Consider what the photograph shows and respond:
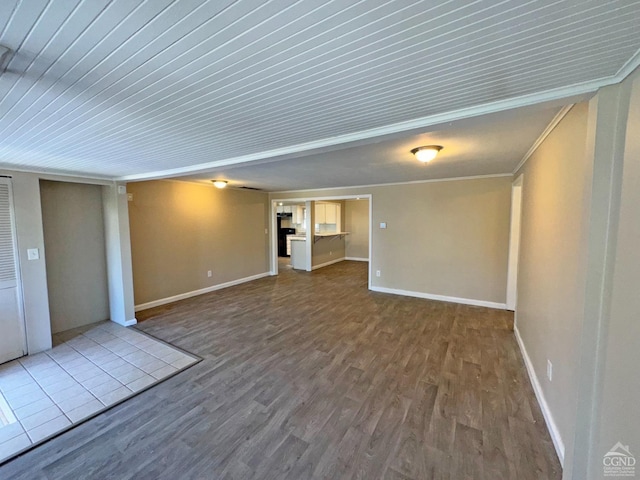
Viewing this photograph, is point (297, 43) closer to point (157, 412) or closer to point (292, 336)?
point (157, 412)

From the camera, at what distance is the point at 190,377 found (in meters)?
2.62

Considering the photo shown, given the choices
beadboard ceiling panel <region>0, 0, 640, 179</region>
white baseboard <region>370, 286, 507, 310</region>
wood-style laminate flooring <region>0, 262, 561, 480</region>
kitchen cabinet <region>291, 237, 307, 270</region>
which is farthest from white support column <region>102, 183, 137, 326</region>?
kitchen cabinet <region>291, 237, 307, 270</region>

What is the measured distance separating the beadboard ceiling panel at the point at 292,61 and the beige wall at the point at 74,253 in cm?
223

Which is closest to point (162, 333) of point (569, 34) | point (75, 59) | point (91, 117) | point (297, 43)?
point (91, 117)

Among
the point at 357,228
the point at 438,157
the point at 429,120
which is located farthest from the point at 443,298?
the point at 357,228

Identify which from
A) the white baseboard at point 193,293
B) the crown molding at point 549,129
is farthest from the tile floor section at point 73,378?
the crown molding at point 549,129

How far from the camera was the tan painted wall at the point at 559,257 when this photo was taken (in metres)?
1.49

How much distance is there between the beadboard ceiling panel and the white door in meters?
1.71

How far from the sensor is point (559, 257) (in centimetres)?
188

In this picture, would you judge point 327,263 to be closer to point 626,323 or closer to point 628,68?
point 626,323

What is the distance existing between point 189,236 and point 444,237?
15.7ft

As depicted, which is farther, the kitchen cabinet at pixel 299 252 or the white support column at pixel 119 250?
the kitchen cabinet at pixel 299 252

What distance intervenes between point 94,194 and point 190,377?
3.21m

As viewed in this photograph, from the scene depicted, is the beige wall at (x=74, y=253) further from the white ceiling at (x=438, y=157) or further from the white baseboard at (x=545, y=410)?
the white baseboard at (x=545, y=410)
